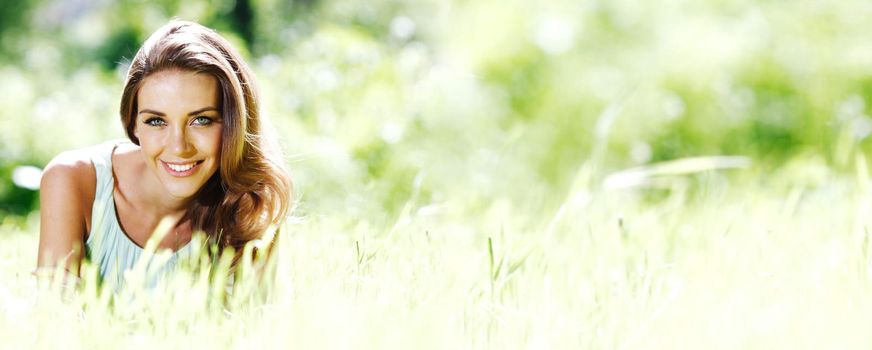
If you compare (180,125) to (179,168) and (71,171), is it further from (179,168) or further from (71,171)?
(71,171)

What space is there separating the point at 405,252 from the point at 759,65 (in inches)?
116

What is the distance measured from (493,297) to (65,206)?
2.75 ft

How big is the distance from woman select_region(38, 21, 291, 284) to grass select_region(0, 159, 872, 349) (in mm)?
128

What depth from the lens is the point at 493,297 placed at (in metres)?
1.14

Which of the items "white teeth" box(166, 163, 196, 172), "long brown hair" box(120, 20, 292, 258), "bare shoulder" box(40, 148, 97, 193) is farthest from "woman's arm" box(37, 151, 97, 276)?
"white teeth" box(166, 163, 196, 172)

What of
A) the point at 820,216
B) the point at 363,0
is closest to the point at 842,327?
the point at 820,216

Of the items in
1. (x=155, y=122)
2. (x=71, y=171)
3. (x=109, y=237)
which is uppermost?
(x=155, y=122)

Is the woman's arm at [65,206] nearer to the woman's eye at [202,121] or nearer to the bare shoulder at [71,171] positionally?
the bare shoulder at [71,171]

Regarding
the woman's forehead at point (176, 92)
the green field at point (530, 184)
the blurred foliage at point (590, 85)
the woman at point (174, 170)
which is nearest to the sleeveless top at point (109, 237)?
the woman at point (174, 170)

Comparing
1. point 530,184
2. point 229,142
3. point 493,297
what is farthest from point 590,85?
point 493,297

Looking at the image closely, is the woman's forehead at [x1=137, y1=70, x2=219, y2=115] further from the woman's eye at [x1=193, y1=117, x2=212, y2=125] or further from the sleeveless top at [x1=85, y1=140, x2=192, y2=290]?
the sleeveless top at [x1=85, y1=140, x2=192, y2=290]

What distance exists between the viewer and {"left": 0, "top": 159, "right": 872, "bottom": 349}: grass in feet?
3.08

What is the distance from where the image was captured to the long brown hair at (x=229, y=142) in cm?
152

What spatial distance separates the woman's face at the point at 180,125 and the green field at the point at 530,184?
0.21 m
